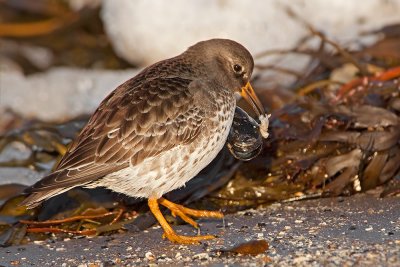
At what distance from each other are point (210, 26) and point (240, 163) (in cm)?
288

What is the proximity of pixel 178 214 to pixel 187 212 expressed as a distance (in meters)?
0.06

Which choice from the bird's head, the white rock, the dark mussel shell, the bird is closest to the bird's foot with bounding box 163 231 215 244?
the bird

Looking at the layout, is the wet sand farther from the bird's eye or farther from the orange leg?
the bird's eye

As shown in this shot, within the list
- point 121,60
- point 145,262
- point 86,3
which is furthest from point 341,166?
point 86,3

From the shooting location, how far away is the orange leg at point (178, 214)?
4.77m

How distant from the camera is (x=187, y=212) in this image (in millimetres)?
5180

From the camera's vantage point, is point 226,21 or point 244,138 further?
point 226,21

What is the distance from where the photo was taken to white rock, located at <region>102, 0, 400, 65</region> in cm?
773

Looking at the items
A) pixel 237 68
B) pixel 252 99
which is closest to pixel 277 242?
pixel 252 99

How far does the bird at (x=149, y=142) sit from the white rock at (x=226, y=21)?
281 cm

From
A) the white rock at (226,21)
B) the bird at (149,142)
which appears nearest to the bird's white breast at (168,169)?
the bird at (149,142)

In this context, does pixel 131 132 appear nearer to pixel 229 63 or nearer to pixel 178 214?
pixel 178 214

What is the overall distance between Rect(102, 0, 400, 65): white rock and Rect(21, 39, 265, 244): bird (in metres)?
2.81

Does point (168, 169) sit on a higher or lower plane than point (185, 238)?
higher
